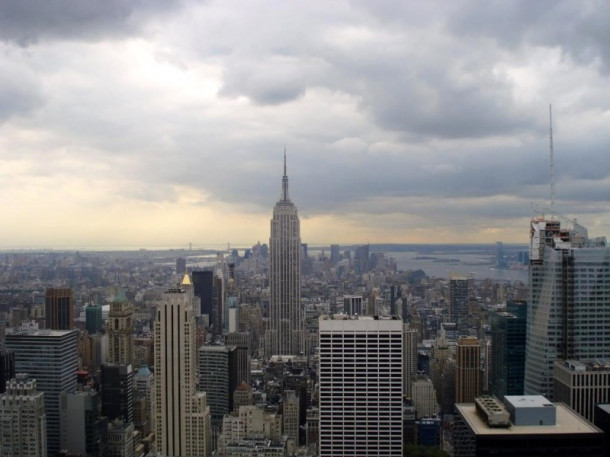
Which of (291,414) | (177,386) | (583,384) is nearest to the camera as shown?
(583,384)

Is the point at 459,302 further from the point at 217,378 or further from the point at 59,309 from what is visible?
the point at 59,309

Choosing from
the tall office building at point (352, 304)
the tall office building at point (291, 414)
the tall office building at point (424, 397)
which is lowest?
the tall office building at point (291, 414)

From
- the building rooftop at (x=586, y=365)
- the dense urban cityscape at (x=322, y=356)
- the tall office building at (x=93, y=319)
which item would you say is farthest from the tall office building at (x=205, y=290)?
the building rooftop at (x=586, y=365)

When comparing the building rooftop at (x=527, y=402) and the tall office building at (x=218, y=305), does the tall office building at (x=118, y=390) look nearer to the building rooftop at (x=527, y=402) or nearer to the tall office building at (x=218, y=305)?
the tall office building at (x=218, y=305)

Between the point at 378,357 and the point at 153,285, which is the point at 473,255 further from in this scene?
the point at 153,285

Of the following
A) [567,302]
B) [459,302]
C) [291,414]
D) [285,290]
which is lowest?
[291,414]

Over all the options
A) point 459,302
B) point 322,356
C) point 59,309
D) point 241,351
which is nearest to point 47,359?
point 59,309
